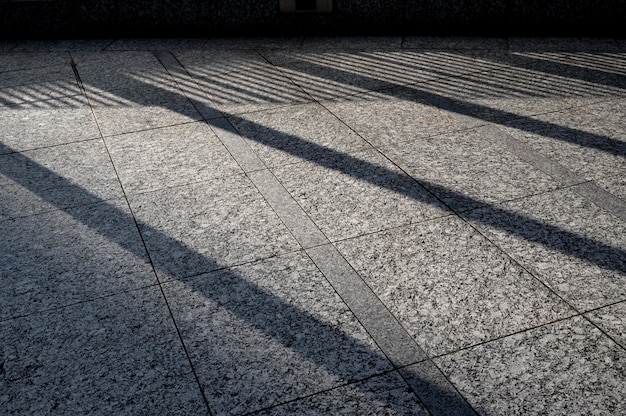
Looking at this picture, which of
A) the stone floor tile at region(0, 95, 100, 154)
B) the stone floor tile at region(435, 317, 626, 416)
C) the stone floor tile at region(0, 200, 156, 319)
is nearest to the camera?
the stone floor tile at region(435, 317, 626, 416)

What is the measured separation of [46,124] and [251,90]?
2.35 metres

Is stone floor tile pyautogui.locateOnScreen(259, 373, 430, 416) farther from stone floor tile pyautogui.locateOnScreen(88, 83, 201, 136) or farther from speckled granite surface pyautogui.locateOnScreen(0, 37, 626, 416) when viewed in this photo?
stone floor tile pyautogui.locateOnScreen(88, 83, 201, 136)

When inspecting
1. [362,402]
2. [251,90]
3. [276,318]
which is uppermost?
[251,90]

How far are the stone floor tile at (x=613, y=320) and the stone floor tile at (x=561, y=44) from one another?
5.69m

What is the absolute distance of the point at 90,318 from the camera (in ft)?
13.0

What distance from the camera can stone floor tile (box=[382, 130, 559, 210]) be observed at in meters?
5.19

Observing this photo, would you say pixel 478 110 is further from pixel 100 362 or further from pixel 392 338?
pixel 100 362

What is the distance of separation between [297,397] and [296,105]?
442 centimetres

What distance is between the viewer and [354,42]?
9.32 m

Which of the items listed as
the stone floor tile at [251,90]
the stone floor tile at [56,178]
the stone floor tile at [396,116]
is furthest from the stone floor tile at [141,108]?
the stone floor tile at [396,116]

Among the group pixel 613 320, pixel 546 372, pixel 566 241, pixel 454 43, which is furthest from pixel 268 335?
pixel 454 43

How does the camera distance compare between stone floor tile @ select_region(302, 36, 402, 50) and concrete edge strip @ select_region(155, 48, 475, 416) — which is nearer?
concrete edge strip @ select_region(155, 48, 475, 416)

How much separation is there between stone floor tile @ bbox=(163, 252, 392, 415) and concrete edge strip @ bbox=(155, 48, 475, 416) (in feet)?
0.24

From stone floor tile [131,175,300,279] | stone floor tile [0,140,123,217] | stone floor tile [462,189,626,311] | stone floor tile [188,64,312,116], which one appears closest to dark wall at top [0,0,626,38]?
stone floor tile [188,64,312,116]
